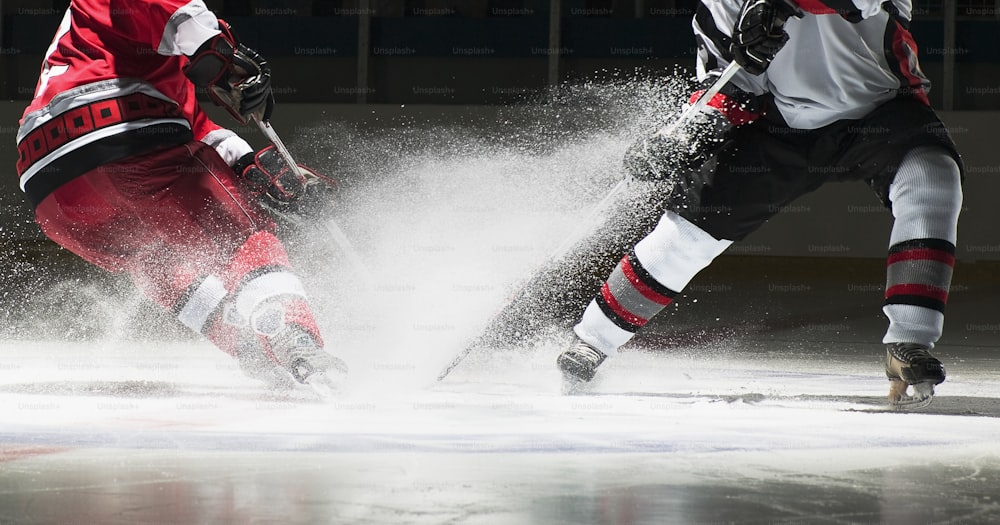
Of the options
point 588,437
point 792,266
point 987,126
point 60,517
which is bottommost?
point 792,266

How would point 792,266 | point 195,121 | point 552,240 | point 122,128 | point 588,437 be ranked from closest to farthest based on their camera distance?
point 588,437 → point 122,128 → point 195,121 → point 552,240 → point 792,266

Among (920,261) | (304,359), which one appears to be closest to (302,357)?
(304,359)

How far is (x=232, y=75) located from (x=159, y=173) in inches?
11.2

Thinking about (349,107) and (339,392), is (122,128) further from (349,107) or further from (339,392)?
(349,107)

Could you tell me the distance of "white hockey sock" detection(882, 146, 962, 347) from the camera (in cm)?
264

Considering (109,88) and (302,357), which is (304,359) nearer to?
(302,357)

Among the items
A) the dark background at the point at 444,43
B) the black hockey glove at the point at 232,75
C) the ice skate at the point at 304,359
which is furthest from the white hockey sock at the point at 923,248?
the dark background at the point at 444,43

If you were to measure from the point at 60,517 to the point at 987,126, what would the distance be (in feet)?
22.2

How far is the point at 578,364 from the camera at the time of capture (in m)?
2.97

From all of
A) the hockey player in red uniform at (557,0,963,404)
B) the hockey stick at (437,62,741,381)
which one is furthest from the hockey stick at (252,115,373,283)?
the hockey player in red uniform at (557,0,963,404)

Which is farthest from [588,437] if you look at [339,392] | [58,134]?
[58,134]

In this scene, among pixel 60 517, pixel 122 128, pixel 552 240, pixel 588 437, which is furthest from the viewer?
pixel 552 240

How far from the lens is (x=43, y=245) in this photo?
313 inches

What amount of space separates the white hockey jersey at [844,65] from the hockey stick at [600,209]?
13 centimetres
